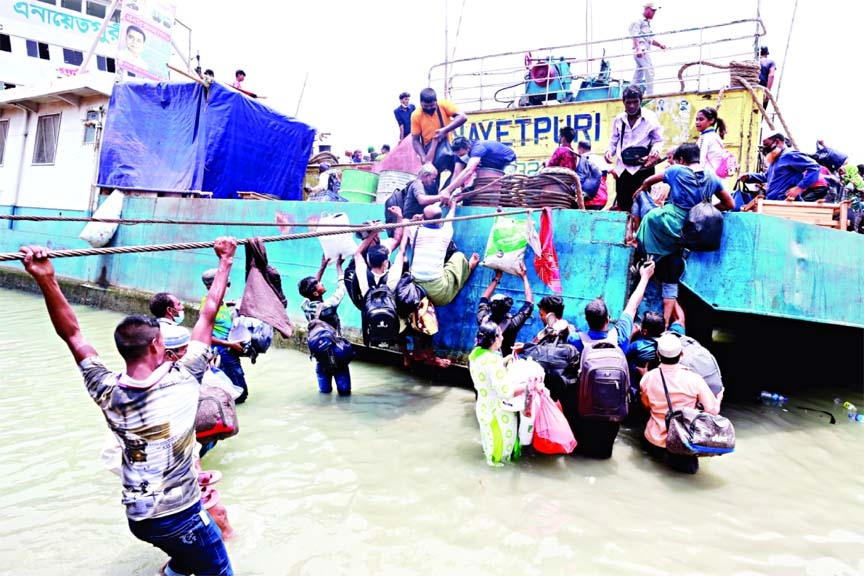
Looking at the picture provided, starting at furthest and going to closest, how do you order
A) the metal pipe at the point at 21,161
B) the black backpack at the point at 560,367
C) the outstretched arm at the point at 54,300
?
1. the metal pipe at the point at 21,161
2. the black backpack at the point at 560,367
3. the outstretched arm at the point at 54,300

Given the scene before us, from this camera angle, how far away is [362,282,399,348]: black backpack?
5.37 m

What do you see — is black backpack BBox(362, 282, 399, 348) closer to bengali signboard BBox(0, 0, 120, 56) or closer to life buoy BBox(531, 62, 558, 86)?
life buoy BBox(531, 62, 558, 86)

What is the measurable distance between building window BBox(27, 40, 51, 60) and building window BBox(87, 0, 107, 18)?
3.68 m

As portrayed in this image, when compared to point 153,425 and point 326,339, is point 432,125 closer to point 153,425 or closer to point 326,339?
point 326,339

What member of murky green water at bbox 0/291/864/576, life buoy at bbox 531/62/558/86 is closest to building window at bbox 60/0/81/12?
life buoy at bbox 531/62/558/86

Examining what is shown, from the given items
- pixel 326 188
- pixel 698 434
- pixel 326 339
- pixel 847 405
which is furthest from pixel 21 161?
pixel 847 405

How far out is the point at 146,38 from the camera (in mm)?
11180

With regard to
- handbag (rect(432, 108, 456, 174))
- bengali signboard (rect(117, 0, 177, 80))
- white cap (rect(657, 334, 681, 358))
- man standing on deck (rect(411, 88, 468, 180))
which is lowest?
white cap (rect(657, 334, 681, 358))

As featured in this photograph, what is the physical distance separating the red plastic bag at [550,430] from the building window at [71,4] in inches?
1413

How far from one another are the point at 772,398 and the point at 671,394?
2.85 metres

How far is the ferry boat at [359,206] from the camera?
16.4 ft

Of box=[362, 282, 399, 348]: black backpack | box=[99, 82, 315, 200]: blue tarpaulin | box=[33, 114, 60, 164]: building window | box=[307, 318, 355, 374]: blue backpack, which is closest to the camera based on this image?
box=[362, 282, 399, 348]: black backpack

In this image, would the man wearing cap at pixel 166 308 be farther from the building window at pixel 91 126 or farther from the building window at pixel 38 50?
the building window at pixel 38 50

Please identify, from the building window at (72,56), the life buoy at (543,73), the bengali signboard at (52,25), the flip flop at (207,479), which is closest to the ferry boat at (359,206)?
the life buoy at (543,73)
